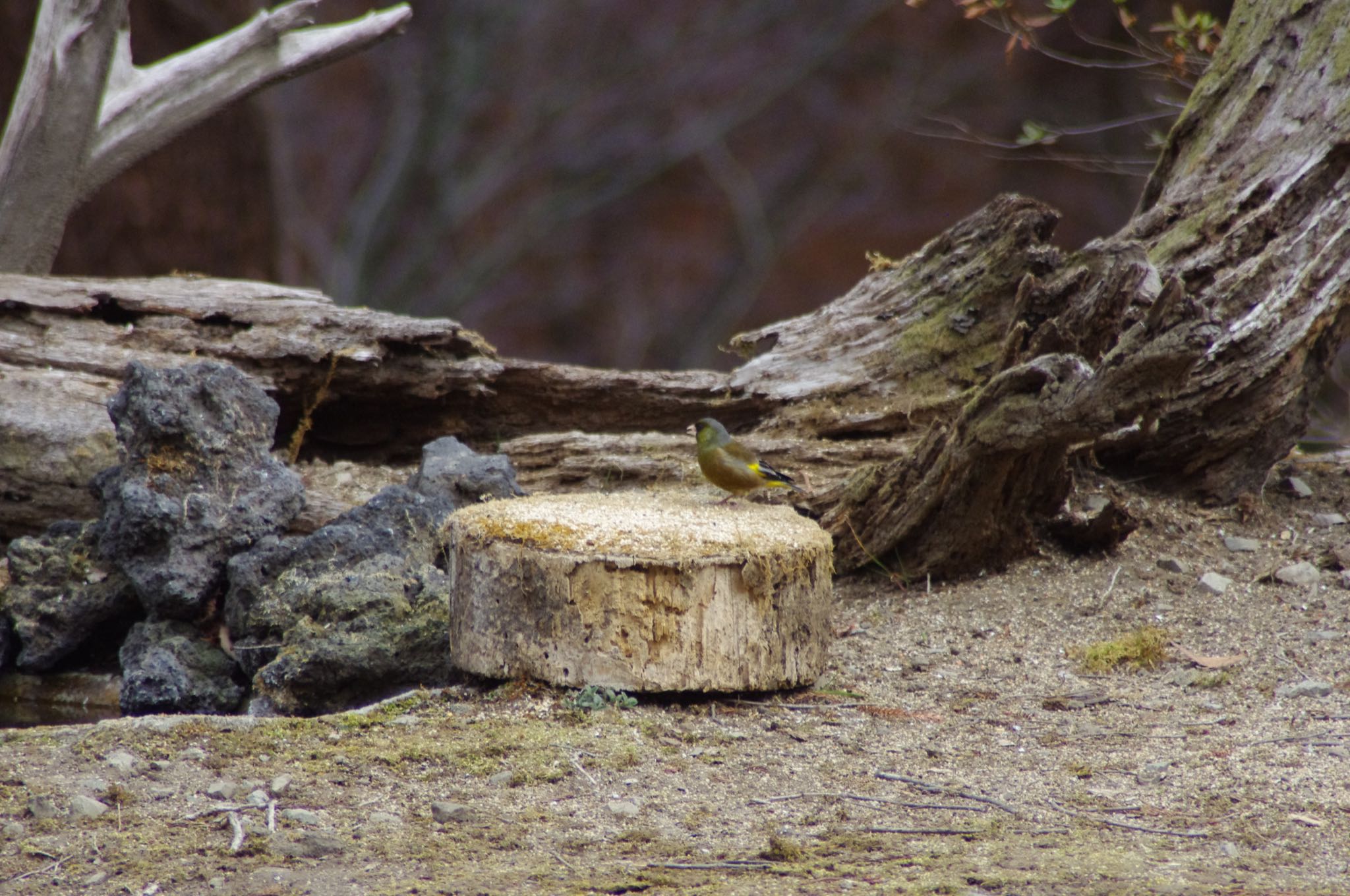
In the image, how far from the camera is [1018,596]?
4.50 metres

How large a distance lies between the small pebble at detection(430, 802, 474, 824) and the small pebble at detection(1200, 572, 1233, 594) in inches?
113

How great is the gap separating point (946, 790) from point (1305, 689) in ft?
4.36

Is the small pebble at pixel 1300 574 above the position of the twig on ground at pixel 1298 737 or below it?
above

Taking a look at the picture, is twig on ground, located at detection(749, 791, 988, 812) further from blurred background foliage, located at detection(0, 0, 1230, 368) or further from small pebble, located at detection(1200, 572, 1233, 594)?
blurred background foliage, located at detection(0, 0, 1230, 368)

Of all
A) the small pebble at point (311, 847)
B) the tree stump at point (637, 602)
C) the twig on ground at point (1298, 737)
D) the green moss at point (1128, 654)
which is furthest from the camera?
the green moss at point (1128, 654)

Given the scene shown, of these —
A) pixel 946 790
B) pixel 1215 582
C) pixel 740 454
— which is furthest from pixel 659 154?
pixel 946 790

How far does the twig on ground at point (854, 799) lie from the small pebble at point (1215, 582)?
1.99 meters

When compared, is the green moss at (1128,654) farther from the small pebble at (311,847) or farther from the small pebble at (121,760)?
the small pebble at (121,760)

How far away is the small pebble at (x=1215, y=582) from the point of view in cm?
443

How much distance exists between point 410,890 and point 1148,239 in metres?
3.91

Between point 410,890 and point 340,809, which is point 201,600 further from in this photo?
point 410,890

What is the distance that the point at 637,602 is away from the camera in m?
3.42

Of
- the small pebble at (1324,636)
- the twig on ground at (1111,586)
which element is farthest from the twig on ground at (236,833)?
the small pebble at (1324,636)

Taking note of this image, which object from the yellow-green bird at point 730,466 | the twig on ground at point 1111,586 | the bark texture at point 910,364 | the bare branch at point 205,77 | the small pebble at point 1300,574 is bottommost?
the twig on ground at point 1111,586
